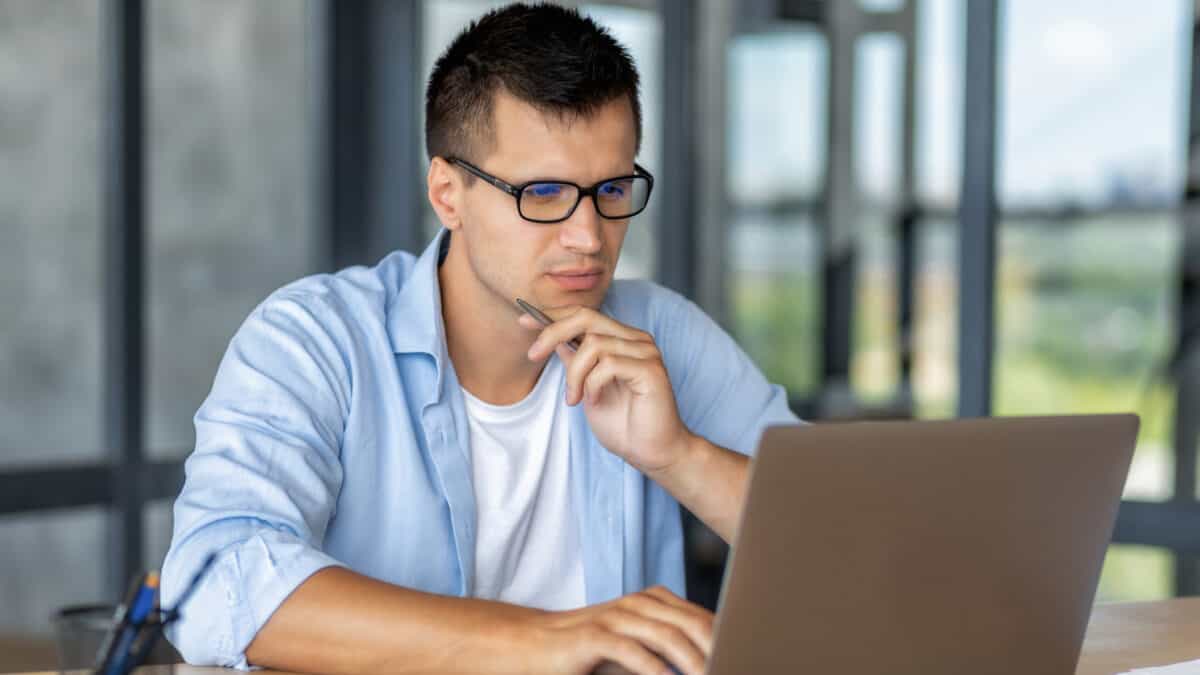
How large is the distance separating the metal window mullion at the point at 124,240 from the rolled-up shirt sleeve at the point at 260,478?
1787 millimetres

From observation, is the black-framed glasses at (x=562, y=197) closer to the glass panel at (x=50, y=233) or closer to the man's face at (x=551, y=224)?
the man's face at (x=551, y=224)

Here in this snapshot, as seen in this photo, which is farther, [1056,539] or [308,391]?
[308,391]

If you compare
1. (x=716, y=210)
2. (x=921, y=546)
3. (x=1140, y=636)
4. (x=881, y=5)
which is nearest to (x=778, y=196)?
(x=716, y=210)

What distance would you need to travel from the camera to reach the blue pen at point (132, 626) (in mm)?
937

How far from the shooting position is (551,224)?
175cm

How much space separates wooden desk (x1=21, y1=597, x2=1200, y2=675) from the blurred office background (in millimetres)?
1138

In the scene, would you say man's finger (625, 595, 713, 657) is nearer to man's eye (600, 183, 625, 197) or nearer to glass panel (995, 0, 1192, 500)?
man's eye (600, 183, 625, 197)

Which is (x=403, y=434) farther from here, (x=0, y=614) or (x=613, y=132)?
(x=0, y=614)

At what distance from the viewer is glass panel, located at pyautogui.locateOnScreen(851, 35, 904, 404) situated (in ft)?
11.9

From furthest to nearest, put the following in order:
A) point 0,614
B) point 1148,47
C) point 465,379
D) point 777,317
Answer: point 777,317 < point 0,614 < point 1148,47 < point 465,379

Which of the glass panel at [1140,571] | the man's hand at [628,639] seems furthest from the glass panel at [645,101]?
the man's hand at [628,639]

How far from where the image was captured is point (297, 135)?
3.92 m

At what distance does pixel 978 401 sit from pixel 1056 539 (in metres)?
2.08

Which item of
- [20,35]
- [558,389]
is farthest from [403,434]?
[20,35]
